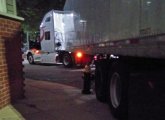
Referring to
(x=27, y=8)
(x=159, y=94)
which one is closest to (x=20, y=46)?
(x=159, y=94)

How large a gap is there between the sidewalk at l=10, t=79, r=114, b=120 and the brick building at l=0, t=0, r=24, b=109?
0.35m

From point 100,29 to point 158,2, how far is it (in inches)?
162

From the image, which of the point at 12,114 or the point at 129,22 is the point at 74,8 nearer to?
the point at 12,114

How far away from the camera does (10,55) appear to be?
1170cm

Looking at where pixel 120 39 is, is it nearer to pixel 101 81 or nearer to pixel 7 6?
pixel 101 81

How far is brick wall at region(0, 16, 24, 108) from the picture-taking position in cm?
1106

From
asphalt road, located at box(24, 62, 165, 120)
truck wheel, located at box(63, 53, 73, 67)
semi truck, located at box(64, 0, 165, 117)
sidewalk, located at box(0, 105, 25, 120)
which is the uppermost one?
semi truck, located at box(64, 0, 165, 117)

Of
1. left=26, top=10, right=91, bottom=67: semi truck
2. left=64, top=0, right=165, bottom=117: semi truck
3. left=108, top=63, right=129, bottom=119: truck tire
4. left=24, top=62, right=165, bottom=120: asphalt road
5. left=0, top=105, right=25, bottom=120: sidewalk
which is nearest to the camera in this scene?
left=64, top=0, right=165, bottom=117: semi truck

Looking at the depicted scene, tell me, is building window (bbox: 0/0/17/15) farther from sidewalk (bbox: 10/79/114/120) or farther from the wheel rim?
the wheel rim

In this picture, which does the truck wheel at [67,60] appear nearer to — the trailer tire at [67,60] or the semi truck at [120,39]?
the trailer tire at [67,60]

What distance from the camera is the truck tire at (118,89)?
8.90 meters

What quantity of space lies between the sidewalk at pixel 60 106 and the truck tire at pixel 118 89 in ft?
1.03

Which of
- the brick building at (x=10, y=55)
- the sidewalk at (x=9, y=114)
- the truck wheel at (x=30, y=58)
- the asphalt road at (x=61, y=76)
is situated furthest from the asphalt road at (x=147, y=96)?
the truck wheel at (x=30, y=58)

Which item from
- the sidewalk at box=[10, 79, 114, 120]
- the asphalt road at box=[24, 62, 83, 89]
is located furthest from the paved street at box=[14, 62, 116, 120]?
the asphalt road at box=[24, 62, 83, 89]
